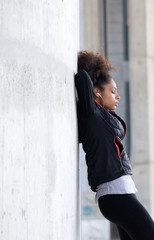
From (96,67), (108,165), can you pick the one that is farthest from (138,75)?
(108,165)

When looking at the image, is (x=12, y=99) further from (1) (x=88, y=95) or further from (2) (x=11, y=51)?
(1) (x=88, y=95)

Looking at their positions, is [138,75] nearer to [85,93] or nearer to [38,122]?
[85,93]

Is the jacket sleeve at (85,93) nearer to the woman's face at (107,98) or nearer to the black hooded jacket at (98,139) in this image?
the black hooded jacket at (98,139)

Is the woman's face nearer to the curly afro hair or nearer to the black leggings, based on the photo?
the curly afro hair

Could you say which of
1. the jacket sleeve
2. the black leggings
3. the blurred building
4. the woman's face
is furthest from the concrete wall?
the blurred building

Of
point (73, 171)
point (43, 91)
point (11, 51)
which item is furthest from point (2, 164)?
point (73, 171)

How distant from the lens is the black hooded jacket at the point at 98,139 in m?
3.61

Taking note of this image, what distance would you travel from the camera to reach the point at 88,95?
3635mm

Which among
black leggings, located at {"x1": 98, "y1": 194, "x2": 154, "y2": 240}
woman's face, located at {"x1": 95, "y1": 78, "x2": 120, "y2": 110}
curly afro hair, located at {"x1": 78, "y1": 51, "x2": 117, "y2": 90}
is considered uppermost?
curly afro hair, located at {"x1": 78, "y1": 51, "x2": 117, "y2": 90}

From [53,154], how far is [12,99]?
704 millimetres

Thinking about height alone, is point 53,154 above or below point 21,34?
below

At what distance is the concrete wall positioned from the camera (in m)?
2.39

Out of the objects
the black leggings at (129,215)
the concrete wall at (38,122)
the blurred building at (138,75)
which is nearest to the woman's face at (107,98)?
the concrete wall at (38,122)

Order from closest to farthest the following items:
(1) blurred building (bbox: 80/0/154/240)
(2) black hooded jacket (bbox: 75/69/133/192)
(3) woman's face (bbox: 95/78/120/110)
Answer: (2) black hooded jacket (bbox: 75/69/133/192), (3) woman's face (bbox: 95/78/120/110), (1) blurred building (bbox: 80/0/154/240)
